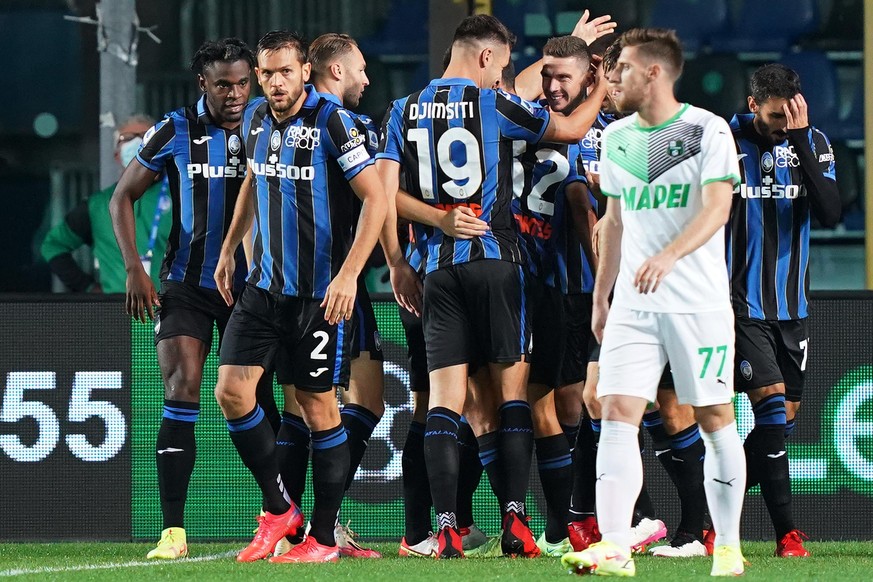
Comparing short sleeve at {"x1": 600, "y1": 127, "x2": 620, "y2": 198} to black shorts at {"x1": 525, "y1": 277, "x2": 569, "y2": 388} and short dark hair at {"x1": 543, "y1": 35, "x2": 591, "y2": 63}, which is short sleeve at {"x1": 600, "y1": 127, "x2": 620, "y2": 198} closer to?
black shorts at {"x1": 525, "y1": 277, "x2": 569, "y2": 388}

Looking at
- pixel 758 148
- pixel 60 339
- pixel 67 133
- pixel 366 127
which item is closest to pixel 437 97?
pixel 366 127

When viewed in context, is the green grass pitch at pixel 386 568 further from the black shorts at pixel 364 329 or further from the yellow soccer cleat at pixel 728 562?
the black shorts at pixel 364 329

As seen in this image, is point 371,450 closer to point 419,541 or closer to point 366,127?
point 419,541

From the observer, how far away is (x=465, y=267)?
600cm

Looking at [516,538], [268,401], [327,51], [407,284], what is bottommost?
[516,538]

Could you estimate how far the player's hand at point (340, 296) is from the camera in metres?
5.75

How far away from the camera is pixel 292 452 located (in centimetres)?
639

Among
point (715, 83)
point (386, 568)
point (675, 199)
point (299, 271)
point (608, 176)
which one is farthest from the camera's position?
point (715, 83)

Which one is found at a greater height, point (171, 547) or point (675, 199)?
point (675, 199)

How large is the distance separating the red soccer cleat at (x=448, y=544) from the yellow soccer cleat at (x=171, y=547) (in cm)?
108

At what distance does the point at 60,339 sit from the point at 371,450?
157 centimetres

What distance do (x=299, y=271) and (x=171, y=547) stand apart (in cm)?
126

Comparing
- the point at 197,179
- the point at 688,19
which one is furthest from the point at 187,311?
the point at 688,19

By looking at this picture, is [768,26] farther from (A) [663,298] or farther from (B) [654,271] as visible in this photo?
(B) [654,271]
